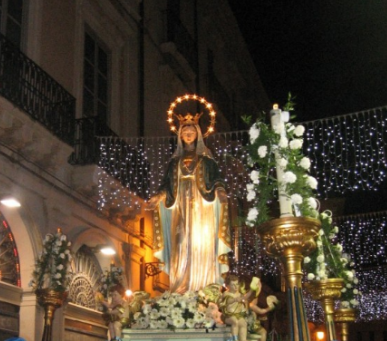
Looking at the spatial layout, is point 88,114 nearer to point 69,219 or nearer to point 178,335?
point 69,219

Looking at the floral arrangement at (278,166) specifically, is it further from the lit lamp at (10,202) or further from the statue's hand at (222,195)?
the lit lamp at (10,202)

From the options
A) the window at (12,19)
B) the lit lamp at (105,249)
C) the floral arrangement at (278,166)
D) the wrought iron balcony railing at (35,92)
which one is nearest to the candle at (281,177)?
the floral arrangement at (278,166)

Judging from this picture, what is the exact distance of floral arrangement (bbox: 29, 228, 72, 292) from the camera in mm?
9539

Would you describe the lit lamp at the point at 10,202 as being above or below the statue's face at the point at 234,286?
above

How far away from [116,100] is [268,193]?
1011 centimetres

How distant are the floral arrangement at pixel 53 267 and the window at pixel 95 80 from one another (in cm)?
Answer: 514

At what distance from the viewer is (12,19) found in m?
12.4

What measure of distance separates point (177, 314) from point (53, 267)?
9.08ft

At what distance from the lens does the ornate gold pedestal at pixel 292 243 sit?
575 centimetres

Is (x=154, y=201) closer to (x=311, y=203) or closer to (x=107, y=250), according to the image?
(x=311, y=203)

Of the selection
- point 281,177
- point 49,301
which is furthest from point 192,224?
point 281,177

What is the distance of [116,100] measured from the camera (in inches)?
634

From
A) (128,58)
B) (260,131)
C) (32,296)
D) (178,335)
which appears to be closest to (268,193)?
(260,131)

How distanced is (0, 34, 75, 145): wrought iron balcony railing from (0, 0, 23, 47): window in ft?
2.80
